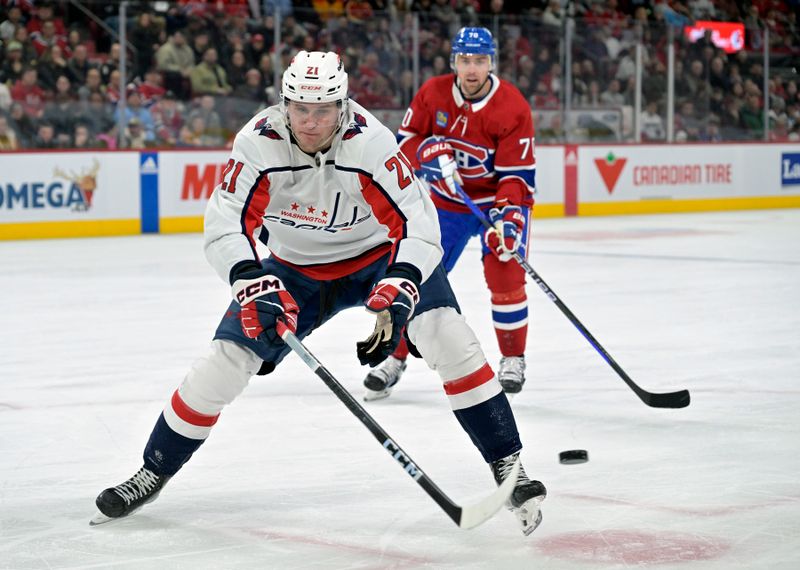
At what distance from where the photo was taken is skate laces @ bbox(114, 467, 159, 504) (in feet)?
9.37

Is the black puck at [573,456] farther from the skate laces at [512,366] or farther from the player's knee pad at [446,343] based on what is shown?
the skate laces at [512,366]

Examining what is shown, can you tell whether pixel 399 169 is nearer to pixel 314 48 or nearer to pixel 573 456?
pixel 573 456

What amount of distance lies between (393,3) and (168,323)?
301 inches

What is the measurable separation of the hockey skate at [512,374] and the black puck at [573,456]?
36.9 inches

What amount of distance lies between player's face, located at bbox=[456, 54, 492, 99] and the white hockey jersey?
1.62m

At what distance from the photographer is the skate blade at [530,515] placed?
273 cm

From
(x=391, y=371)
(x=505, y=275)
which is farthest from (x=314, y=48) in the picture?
(x=391, y=371)

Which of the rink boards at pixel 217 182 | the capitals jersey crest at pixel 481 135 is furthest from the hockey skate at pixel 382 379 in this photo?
the rink boards at pixel 217 182

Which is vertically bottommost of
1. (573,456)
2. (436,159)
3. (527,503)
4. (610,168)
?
(610,168)

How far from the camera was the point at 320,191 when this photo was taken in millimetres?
2875

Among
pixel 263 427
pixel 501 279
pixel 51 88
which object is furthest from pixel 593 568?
Answer: pixel 51 88

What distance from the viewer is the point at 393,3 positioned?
12.9 meters

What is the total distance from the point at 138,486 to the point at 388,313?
694 millimetres

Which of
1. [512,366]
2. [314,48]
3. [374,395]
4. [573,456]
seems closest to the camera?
[573,456]
